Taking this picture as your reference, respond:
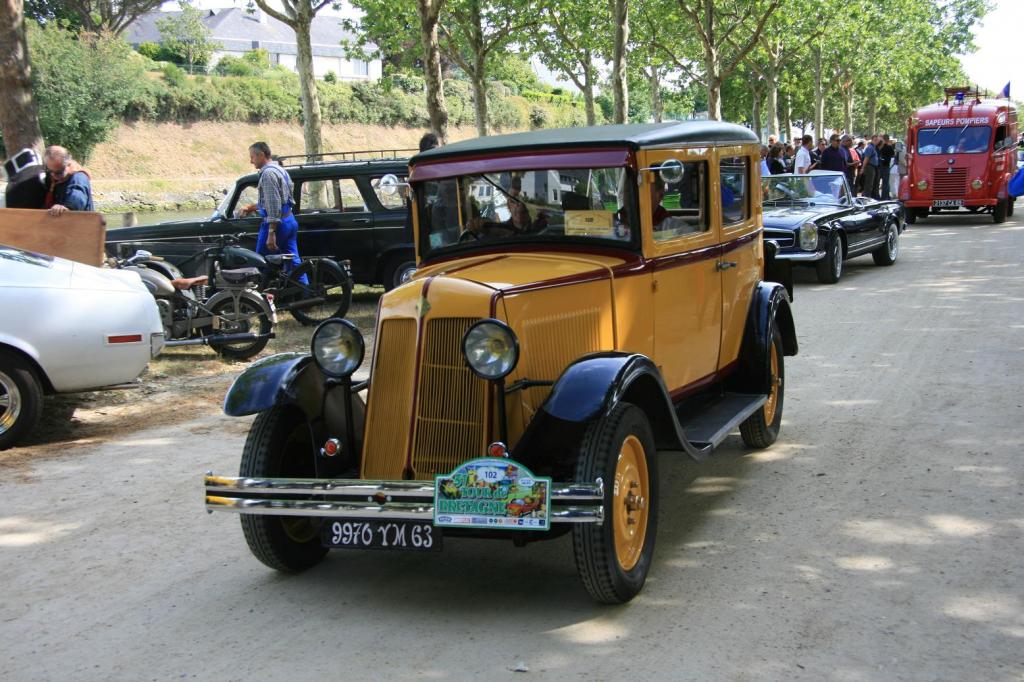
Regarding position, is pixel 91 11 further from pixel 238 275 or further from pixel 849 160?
pixel 238 275

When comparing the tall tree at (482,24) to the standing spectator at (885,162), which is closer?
the standing spectator at (885,162)

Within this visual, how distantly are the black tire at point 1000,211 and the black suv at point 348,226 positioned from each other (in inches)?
598

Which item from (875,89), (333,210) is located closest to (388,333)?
(333,210)

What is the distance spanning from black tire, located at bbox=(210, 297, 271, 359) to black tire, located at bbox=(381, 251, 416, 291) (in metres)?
2.89

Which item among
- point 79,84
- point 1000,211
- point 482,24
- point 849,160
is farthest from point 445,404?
point 79,84

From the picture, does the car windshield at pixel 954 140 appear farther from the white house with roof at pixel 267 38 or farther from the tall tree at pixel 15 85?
the white house with roof at pixel 267 38

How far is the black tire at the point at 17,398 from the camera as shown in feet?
23.9

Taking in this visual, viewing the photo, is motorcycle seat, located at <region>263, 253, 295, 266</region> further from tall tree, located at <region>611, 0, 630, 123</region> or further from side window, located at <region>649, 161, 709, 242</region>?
tall tree, located at <region>611, 0, 630, 123</region>

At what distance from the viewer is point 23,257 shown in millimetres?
7852

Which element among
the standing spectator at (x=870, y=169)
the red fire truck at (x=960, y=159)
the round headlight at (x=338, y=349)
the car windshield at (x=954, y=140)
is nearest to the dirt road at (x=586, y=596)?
the round headlight at (x=338, y=349)

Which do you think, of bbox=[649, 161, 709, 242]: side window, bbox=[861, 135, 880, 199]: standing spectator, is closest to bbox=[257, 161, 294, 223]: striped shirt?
bbox=[649, 161, 709, 242]: side window

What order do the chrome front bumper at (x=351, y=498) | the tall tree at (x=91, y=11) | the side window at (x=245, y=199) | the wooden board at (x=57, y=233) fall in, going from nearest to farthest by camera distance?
the chrome front bumper at (x=351, y=498)
the wooden board at (x=57, y=233)
the side window at (x=245, y=199)
the tall tree at (x=91, y=11)

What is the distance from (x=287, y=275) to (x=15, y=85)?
3.81m

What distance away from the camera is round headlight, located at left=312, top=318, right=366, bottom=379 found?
4973 mm
